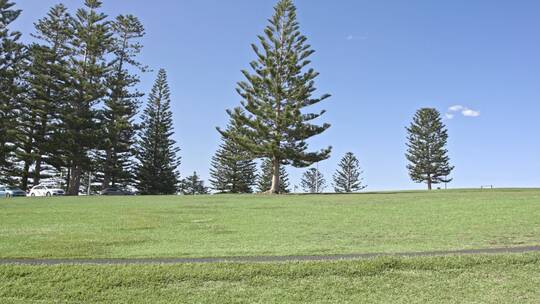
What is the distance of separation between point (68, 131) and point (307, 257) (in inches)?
1530

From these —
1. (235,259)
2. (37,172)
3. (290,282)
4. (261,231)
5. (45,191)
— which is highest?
(37,172)

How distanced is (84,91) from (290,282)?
4136 cm

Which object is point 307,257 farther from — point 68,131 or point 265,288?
point 68,131

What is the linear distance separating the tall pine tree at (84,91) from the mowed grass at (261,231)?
86.3 ft

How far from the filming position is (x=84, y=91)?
43562 mm

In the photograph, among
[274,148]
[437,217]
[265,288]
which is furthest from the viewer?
[274,148]

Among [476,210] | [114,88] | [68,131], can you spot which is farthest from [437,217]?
[114,88]

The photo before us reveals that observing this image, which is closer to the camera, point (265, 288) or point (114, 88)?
point (265, 288)

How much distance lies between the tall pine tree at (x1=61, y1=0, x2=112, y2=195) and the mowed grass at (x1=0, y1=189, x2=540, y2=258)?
2631 cm

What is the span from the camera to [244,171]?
5738cm

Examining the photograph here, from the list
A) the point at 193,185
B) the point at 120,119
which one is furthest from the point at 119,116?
the point at 193,185

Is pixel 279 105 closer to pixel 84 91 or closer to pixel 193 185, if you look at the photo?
pixel 84 91

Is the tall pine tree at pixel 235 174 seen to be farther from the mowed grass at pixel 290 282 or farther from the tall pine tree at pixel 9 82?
the mowed grass at pixel 290 282

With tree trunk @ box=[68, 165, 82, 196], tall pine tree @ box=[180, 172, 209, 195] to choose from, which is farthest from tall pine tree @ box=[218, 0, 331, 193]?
tall pine tree @ box=[180, 172, 209, 195]
